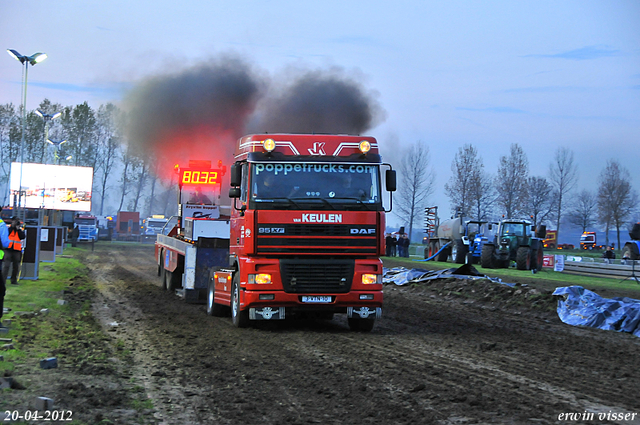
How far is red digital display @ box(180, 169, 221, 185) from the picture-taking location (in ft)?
67.9

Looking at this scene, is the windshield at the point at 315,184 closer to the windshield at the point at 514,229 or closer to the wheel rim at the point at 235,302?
the wheel rim at the point at 235,302

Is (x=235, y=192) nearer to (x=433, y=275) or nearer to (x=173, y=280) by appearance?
(x=173, y=280)

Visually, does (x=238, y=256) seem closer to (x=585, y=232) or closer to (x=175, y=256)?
(x=175, y=256)

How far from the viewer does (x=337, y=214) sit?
1091cm

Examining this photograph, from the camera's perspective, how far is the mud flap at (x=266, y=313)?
11.1 metres

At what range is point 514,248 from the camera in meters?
32.2

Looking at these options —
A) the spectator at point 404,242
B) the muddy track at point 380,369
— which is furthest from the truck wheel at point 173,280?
the spectator at point 404,242

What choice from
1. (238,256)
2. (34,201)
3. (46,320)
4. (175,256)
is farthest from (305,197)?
(34,201)

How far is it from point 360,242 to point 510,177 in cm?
5108

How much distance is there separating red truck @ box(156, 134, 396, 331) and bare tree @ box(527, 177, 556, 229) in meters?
52.8

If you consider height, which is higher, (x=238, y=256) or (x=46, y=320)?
(x=238, y=256)

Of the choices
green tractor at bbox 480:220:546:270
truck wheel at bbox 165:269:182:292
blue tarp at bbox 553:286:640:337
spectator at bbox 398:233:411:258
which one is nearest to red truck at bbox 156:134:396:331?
blue tarp at bbox 553:286:640:337

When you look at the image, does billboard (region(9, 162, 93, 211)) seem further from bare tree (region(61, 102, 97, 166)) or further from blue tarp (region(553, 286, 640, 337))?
blue tarp (region(553, 286, 640, 337))

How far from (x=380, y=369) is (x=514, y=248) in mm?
25705
